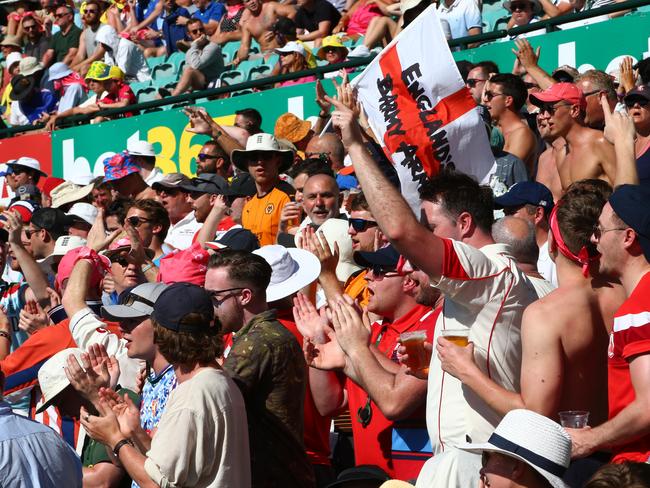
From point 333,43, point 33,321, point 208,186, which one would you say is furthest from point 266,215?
point 333,43

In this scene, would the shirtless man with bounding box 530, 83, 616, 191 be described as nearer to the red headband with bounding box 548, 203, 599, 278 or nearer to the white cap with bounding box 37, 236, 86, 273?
the red headband with bounding box 548, 203, 599, 278

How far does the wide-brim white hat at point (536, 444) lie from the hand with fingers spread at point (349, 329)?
1.26 meters

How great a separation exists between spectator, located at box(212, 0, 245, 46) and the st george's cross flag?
32.2ft

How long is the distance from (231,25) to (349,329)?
439 inches

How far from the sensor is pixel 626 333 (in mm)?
3916

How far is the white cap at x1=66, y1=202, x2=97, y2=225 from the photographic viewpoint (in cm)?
1032

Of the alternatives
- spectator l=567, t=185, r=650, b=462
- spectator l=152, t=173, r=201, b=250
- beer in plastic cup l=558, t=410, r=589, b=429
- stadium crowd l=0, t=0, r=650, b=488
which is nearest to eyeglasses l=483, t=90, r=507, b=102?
stadium crowd l=0, t=0, r=650, b=488

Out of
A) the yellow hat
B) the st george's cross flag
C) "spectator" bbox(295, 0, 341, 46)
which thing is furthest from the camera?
"spectator" bbox(295, 0, 341, 46)

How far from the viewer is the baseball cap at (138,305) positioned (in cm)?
527

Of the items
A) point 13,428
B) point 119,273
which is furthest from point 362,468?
point 119,273

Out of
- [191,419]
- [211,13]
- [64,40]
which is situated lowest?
[64,40]

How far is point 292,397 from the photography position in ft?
16.4

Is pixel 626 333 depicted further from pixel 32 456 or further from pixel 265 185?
pixel 265 185

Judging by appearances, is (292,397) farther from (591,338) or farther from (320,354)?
(591,338)
